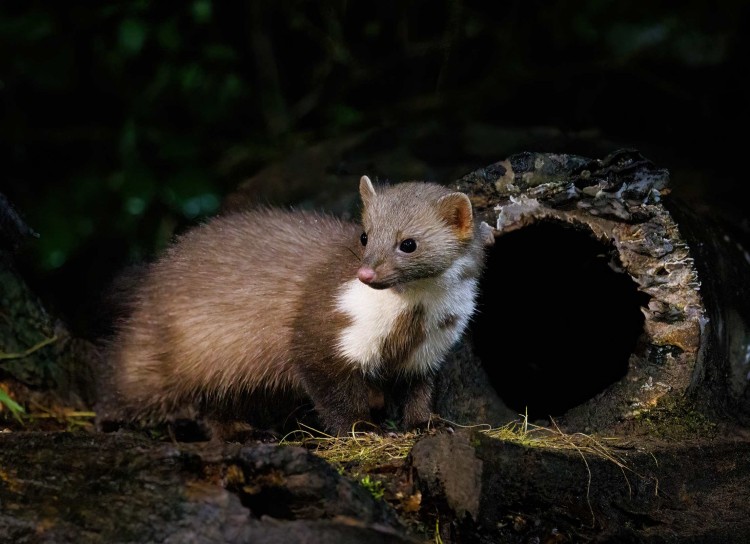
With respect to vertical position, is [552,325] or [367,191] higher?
[367,191]

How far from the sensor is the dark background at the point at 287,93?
5.27 metres

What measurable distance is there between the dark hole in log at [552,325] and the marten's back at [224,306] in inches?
37.0

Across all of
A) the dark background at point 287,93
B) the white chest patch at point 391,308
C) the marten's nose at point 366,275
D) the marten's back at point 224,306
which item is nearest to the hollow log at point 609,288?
the white chest patch at point 391,308

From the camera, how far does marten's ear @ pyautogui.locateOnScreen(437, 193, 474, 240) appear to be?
123 inches

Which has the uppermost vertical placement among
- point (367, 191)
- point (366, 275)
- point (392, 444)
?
point (367, 191)

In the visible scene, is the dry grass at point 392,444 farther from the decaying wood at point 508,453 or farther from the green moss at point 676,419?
the green moss at point 676,419

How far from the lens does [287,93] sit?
705 centimetres

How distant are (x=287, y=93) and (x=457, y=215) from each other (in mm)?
4212

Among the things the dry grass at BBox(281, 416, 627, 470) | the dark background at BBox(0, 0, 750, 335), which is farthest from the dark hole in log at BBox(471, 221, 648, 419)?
the dry grass at BBox(281, 416, 627, 470)

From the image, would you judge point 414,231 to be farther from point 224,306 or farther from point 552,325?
point 552,325

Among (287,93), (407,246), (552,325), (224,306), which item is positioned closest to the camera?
(407,246)

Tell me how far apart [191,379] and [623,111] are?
4842 millimetres

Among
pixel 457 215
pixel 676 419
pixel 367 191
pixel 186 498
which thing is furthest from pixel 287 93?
pixel 186 498

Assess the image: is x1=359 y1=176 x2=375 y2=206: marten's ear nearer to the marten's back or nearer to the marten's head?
the marten's head
